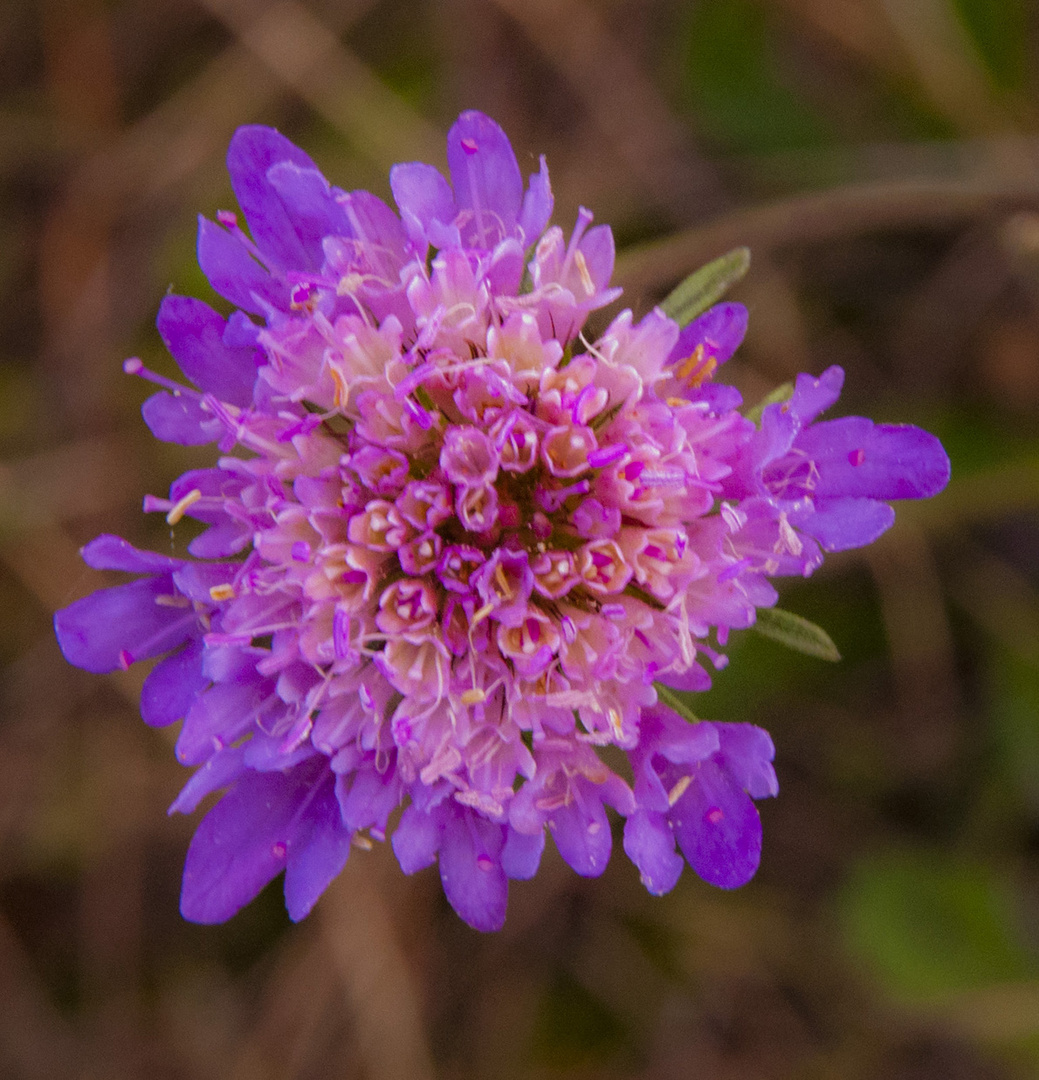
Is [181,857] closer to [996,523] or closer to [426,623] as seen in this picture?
[426,623]

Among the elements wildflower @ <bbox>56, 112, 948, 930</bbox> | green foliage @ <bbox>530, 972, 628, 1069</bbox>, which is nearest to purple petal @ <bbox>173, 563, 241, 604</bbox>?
wildflower @ <bbox>56, 112, 948, 930</bbox>

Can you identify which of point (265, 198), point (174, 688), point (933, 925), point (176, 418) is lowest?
point (933, 925)

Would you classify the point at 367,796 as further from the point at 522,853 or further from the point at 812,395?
the point at 812,395

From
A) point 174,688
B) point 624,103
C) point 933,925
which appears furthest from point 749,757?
point 624,103

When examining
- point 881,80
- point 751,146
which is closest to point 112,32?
point 751,146

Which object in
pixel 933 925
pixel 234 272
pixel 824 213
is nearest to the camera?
pixel 234 272

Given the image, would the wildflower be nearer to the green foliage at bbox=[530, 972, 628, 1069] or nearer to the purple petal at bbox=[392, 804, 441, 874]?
the purple petal at bbox=[392, 804, 441, 874]

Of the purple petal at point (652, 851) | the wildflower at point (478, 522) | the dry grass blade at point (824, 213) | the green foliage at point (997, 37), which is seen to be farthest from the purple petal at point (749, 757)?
the green foliage at point (997, 37)
